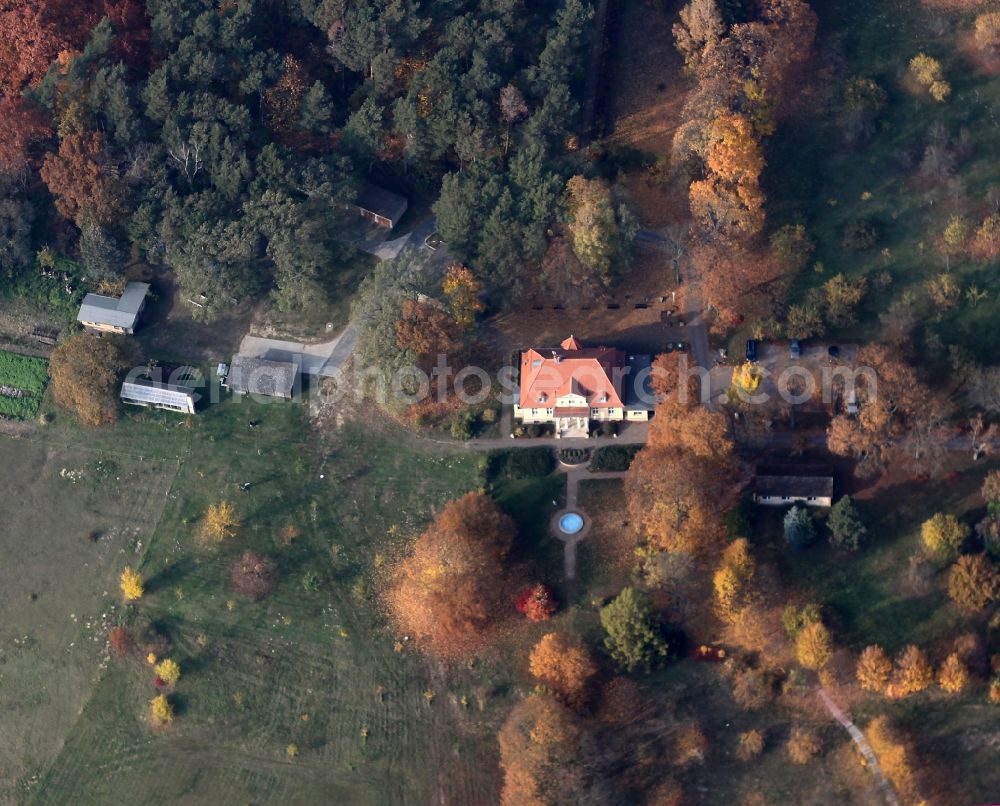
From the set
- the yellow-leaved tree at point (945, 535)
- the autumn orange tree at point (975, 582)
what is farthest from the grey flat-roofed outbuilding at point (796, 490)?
the autumn orange tree at point (975, 582)

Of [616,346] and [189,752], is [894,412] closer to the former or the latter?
Answer: [616,346]

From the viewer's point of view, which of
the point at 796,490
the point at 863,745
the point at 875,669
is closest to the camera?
the point at 875,669

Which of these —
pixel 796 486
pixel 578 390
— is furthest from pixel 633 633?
pixel 578 390

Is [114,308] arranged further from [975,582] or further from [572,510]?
[975,582]

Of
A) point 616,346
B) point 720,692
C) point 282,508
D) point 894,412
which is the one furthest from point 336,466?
point 894,412

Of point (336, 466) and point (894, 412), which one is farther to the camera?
point (336, 466)

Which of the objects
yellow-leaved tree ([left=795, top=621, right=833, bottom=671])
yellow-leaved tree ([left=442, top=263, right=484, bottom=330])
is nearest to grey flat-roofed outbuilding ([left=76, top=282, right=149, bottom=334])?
yellow-leaved tree ([left=442, top=263, right=484, bottom=330])
